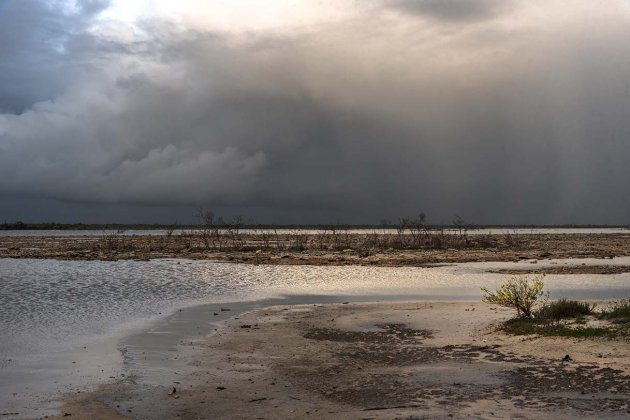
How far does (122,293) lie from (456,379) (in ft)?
64.6

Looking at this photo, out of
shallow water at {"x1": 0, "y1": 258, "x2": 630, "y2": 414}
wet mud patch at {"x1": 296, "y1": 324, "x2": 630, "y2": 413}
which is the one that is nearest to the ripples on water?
shallow water at {"x1": 0, "y1": 258, "x2": 630, "y2": 414}

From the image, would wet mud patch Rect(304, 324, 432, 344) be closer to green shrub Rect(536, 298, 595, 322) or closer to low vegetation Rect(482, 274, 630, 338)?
low vegetation Rect(482, 274, 630, 338)

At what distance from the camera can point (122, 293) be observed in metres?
27.0

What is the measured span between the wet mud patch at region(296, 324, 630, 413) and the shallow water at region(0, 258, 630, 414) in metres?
4.60

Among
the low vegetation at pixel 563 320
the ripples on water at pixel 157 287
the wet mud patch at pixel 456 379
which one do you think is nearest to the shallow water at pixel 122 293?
the ripples on water at pixel 157 287

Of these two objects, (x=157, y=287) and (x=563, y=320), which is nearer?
(x=563, y=320)

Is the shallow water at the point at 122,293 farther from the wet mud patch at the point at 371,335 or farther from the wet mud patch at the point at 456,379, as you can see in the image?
the wet mud patch at the point at 371,335

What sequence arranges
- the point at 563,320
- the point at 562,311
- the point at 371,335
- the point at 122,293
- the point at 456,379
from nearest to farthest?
the point at 456,379, the point at 563,320, the point at 562,311, the point at 371,335, the point at 122,293

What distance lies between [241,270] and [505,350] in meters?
28.5

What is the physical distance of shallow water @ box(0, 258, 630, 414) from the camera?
1269cm

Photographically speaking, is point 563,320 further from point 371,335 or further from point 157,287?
point 157,287

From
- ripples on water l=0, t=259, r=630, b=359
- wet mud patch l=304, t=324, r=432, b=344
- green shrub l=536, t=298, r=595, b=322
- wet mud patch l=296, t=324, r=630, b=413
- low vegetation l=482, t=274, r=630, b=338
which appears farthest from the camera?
ripples on water l=0, t=259, r=630, b=359

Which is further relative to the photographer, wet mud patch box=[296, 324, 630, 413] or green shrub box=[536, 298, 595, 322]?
green shrub box=[536, 298, 595, 322]

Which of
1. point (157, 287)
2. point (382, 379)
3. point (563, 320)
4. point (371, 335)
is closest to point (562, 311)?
point (563, 320)
